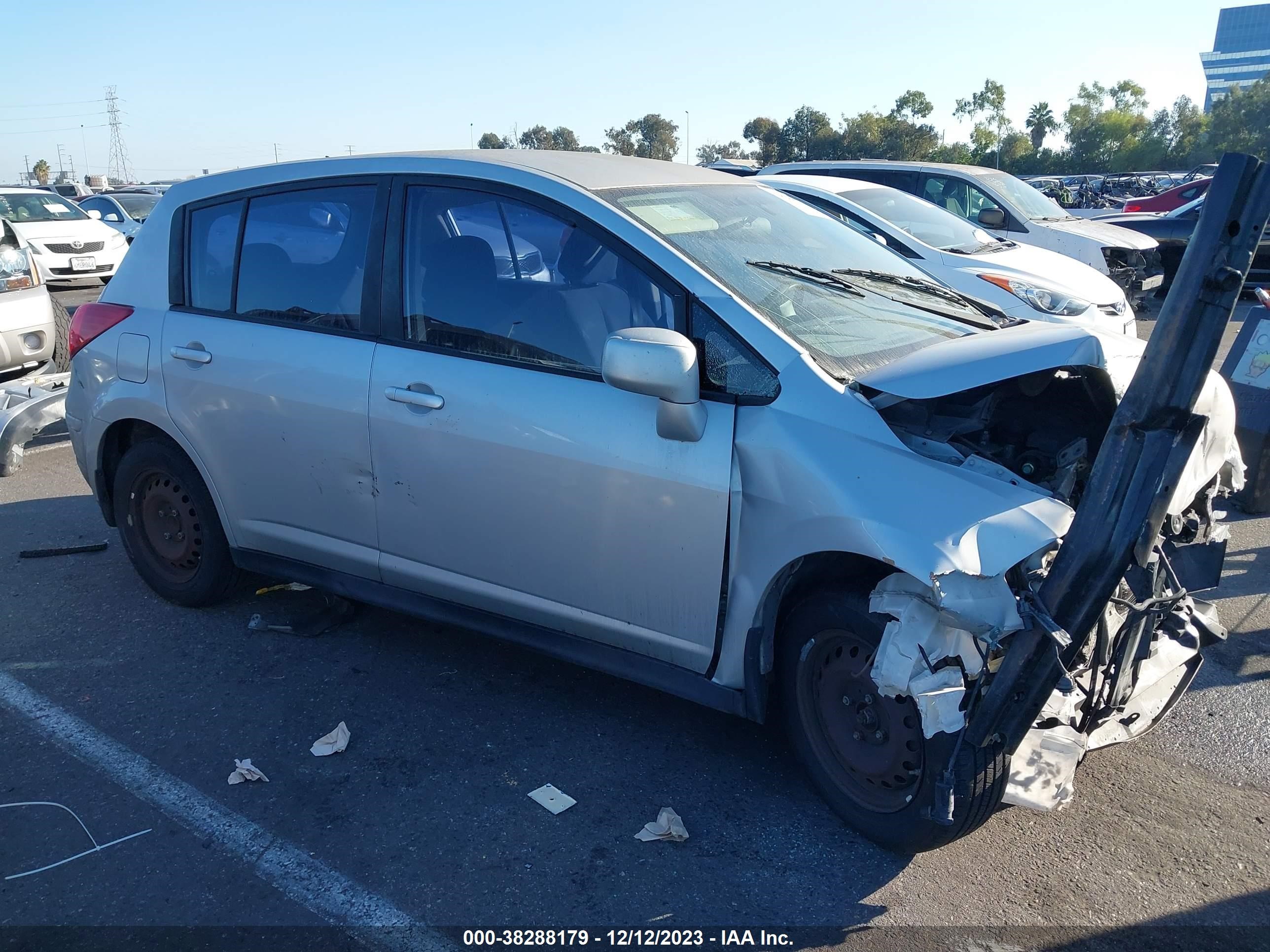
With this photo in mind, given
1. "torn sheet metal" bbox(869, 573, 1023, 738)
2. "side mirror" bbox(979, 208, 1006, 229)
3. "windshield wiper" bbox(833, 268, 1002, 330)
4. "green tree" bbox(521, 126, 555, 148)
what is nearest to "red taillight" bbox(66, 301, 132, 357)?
"windshield wiper" bbox(833, 268, 1002, 330)

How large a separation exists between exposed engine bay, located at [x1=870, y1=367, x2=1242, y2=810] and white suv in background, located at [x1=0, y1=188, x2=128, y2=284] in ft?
57.1

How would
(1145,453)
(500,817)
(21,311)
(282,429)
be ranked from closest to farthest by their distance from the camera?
(1145,453) < (500,817) < (282,429) < (21,311)

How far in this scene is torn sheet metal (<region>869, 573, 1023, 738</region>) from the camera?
2613 millimetres

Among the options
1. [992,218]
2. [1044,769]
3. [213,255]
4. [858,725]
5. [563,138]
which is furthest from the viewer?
[563,138]

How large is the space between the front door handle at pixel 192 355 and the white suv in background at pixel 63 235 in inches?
586

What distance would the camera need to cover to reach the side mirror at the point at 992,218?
1109 cm

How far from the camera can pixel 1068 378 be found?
339 centimetres

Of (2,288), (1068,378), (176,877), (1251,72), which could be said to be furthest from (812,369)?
(1251,72)

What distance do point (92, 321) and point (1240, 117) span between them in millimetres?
64096

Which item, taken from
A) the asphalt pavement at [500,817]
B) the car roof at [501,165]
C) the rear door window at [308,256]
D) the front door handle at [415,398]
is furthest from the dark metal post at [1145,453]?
the rear door window at [308,256]

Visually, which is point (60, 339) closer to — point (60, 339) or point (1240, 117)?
point (60, 339)

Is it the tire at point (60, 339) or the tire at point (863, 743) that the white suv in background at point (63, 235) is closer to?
the tire at point (60, 339)

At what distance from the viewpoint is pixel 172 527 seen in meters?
4.67

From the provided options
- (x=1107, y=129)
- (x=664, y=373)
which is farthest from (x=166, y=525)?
(x=1107, y=129)
